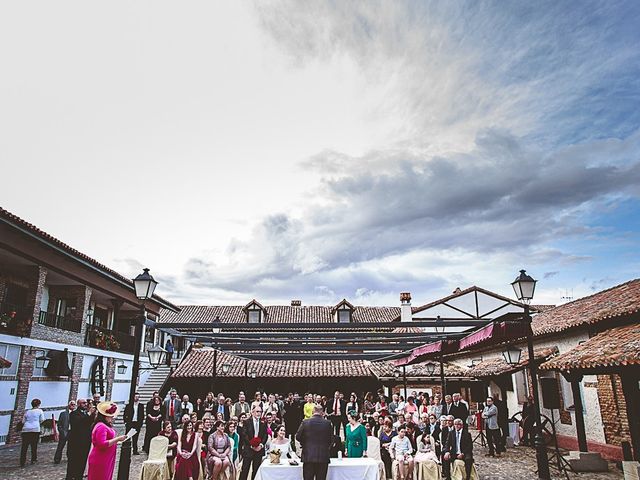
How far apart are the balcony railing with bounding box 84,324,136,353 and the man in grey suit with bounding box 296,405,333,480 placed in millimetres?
13744

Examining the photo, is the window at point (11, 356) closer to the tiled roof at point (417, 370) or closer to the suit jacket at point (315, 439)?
the suit jacket at point (315, 439)

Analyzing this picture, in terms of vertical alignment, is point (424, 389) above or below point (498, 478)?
above

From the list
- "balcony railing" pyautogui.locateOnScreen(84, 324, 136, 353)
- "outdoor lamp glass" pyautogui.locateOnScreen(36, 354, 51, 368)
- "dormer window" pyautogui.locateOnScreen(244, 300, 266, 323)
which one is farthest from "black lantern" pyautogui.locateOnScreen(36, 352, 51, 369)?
"dormer window" pyautogui.locateOnScreen(244, 300, 266, 323)

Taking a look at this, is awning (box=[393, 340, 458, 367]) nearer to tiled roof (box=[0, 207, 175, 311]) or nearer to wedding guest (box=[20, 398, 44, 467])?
wedding guest (box=[20, 398, 44, 467])

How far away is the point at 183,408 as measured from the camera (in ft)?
52.7

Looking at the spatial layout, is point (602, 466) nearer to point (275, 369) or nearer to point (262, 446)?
point (262, 446)

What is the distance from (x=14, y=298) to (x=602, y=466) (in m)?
21.3

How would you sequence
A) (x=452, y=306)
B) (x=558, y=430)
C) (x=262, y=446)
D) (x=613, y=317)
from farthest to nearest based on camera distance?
(x=452, y=306) → (x=558, y=430) → (x=613, y=317) → (x=262, y=446)

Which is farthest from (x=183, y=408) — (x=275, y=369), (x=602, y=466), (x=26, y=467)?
(x=275, y=369)

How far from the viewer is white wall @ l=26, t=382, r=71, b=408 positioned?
1748 cm

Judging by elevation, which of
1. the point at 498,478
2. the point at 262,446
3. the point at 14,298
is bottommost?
the point at 498,478

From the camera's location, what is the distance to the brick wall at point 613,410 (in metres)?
13.4

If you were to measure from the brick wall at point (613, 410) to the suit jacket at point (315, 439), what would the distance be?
31.9 ft

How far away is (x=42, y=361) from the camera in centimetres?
1830
